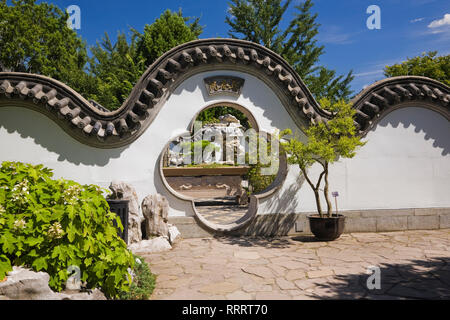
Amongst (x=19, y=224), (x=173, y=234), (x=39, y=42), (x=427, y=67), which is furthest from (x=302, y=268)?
(x=39, y=42)

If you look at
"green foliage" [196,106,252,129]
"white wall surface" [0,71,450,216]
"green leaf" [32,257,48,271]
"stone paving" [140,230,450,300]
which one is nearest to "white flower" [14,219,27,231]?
"green leaf" [32,257,48,271]

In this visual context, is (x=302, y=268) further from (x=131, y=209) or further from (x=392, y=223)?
(x=392, y=223)

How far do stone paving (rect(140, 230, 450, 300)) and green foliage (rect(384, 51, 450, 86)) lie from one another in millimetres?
17162

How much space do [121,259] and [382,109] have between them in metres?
7.51

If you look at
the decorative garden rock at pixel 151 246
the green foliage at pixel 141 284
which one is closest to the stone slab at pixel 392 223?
the decorative garden rock at pixel 151 246

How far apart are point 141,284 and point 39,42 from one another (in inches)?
1105

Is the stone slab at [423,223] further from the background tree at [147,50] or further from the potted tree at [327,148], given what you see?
the background tree at [147,50]

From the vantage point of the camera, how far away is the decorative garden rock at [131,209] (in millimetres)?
6648

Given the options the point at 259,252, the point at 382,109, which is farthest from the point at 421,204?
the point at 259,252

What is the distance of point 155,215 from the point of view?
22.5ft

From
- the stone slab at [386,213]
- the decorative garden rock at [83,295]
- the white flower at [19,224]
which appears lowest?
the decorative garden rock at [83,295]

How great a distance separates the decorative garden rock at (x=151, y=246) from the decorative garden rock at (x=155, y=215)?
0.72 ft

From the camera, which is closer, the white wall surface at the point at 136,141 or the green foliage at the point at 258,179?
the white wall surface at the point at 136,141
